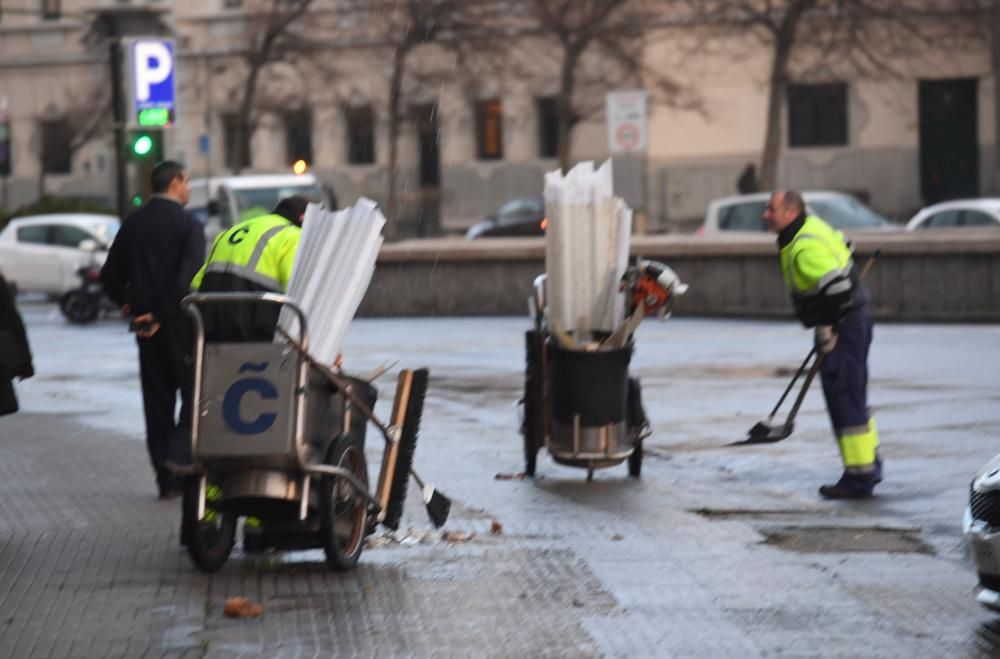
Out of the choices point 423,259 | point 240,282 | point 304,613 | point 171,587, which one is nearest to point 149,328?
point 240,282

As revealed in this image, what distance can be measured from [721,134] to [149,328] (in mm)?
40803

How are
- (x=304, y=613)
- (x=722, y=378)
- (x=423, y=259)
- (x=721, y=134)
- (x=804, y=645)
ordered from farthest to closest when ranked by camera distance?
(x=721, y=134)
(x=423, y=259)
(x=722, y=378)
(x=304, y=613)
(x=804, y=645)

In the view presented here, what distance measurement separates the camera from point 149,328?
441 inches

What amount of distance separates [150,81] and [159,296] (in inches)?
469

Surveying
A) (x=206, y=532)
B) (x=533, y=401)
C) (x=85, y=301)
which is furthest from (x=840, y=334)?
(x=85, y=301)

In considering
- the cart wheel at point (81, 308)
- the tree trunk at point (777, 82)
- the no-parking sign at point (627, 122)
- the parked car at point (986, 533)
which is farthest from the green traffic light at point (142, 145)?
the tree trunk at point (777, 82)

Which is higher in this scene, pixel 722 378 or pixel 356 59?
pixel 356 59

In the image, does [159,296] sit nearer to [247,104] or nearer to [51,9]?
[247,104]

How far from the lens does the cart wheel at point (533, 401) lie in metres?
12.4

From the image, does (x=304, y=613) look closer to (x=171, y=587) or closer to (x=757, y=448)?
(x=171, y=587)

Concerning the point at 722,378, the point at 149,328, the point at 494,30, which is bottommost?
the point at 722,378

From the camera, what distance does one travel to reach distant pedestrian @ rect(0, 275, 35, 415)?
34.3 ft

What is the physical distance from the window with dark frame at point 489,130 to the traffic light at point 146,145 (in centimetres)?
→ 3166

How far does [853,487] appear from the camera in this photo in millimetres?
11609
